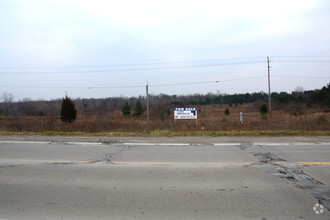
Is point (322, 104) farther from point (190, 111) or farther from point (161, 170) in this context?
point (161, 170)

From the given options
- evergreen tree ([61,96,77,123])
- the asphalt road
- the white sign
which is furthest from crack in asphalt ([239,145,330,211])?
evergreen tree ([61,96,77,123])

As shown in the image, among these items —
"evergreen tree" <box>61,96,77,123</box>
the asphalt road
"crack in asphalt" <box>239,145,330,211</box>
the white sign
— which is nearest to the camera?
the asphalt road

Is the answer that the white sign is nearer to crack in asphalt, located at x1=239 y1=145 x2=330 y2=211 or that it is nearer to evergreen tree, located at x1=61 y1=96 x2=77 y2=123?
crack in asphalt, located at x1=239 y1=145 x2=330 y2=211

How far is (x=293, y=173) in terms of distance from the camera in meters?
5.38

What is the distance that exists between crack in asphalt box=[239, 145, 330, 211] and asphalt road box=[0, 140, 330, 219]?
0.02 m

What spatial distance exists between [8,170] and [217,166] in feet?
20.7

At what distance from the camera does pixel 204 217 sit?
10.9ft

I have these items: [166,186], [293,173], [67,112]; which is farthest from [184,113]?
[67,112]

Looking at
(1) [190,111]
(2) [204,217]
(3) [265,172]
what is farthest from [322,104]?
(2) [204,217]

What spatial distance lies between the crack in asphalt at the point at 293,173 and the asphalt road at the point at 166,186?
2cm

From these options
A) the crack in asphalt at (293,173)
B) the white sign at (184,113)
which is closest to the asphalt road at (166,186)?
the crack in asphalt at (293,173)

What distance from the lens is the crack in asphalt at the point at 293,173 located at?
406 cm

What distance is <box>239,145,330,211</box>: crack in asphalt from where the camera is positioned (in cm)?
406

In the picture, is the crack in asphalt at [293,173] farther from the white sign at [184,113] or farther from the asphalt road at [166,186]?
the white sign at [184,113]
